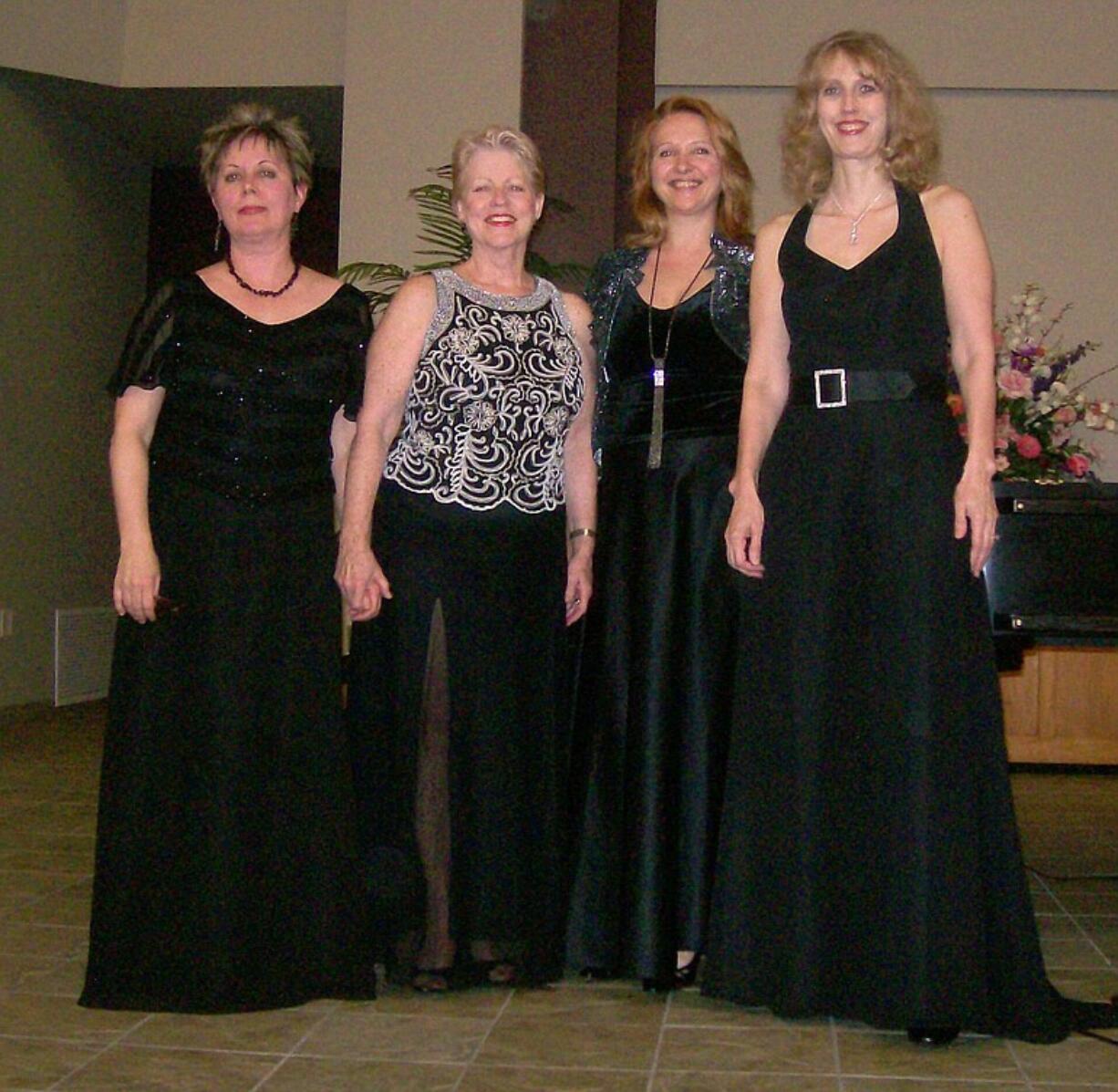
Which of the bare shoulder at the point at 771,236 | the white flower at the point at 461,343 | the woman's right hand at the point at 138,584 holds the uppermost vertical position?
the bare shoulder at the point at 771,236

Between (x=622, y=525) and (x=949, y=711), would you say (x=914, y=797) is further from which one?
(x=622, y=525)

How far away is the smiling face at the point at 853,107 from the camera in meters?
2.70

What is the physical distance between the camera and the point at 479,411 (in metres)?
2.92

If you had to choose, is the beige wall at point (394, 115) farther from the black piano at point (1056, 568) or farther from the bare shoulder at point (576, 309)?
the black piano at point (1056, 568)

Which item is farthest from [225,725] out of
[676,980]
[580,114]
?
[580,114]

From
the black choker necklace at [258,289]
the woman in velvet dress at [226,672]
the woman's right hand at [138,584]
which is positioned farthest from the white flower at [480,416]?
the woman's right hand at [138,584]

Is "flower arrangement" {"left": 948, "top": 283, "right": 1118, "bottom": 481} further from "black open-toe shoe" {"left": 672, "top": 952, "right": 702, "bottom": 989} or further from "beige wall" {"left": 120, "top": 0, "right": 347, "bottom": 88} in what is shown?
"beige wall" {"left": 120, "top": 0, "right": 347, "bottom": 88}

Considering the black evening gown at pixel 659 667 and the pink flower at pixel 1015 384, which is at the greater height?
the pink flower at pixel 1015 384

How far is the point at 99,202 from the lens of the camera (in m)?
8.62

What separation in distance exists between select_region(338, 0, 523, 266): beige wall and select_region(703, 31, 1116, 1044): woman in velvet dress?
418cm

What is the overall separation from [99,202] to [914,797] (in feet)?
23.6

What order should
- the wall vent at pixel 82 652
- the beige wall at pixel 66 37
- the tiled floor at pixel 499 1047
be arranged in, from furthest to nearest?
the wall vent at pixel 82 652, the beige wall at pixel 66 37, the tiled floor at pixel 499 1047

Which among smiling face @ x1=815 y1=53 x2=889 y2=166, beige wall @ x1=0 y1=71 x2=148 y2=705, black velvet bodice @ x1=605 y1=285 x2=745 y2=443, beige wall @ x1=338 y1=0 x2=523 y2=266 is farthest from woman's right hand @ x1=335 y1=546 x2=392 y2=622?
beige wall @ x1=0 y1=71 x2=148 y2=705

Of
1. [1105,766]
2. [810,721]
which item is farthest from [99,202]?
[810,721]
